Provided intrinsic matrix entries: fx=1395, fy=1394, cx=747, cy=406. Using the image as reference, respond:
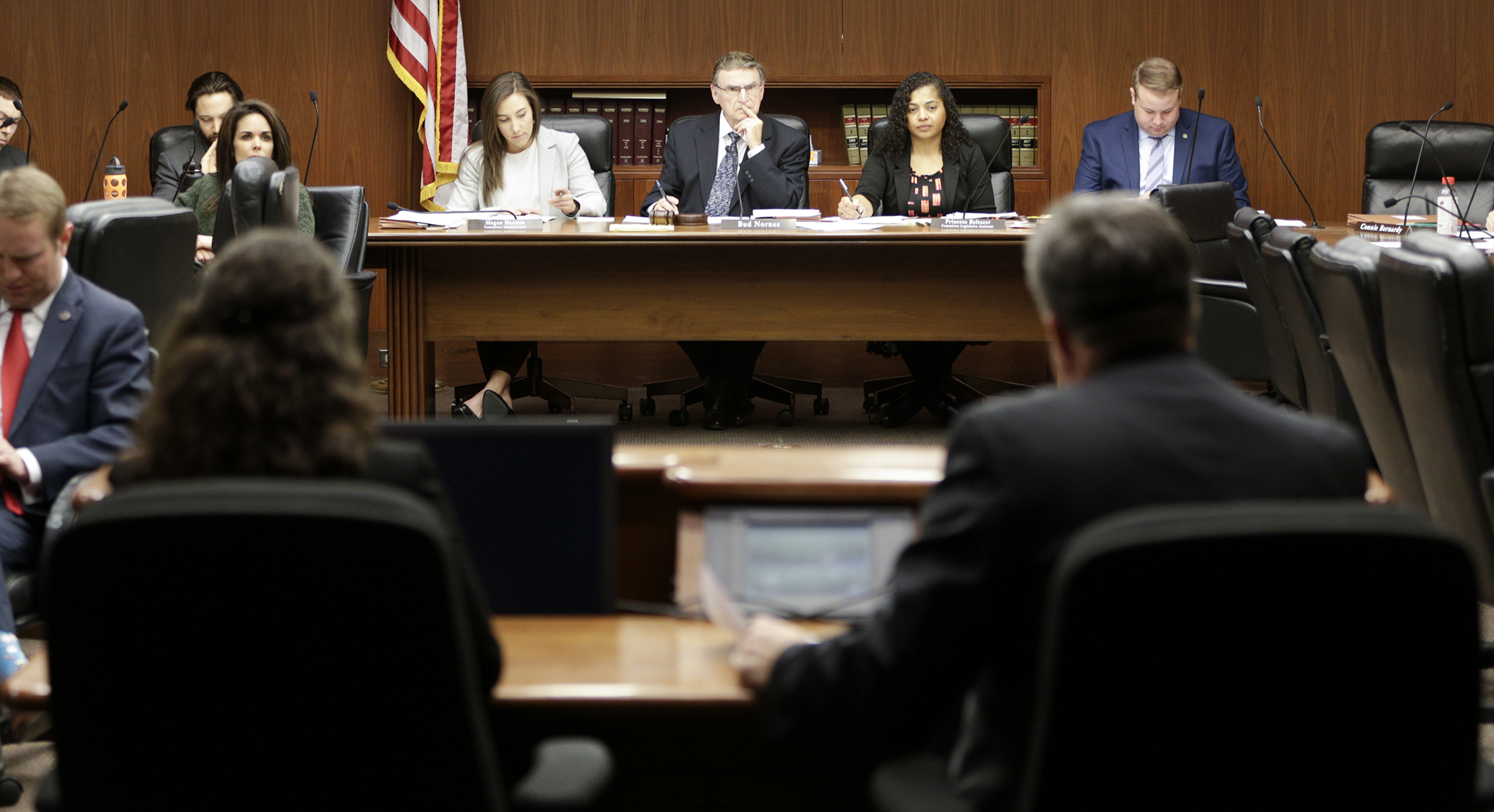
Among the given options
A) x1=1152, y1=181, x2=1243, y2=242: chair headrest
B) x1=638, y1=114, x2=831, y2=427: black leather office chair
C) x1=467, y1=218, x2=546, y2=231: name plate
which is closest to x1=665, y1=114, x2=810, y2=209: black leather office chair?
x1=638, y1=114, x2=831, y2=427: black leather office chair

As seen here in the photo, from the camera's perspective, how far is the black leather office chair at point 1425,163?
5305 mm

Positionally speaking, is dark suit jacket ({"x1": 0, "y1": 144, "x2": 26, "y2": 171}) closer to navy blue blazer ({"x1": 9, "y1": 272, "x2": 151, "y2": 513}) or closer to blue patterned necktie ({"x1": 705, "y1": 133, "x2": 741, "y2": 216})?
blue patterned necktie ({"x1": 705, "y1": 133, "x2": 741, "y2": 216})

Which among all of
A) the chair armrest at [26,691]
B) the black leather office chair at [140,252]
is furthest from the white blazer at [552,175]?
the chair armrest at [26,691]

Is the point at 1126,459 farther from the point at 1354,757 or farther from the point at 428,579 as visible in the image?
the point at 428,579

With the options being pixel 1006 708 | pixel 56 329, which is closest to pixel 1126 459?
pixel 1006 708

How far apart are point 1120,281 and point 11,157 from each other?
18.6ft

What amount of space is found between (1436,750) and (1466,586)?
13 cm

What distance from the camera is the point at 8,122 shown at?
5785 mm

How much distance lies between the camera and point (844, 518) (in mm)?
1645

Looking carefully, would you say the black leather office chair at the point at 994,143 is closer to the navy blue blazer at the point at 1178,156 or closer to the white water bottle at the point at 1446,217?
the navy blue blazer at the point at 1178,156

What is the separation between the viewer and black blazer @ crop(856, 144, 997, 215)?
5191 mm

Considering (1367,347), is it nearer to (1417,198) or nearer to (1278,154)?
(1417,198)

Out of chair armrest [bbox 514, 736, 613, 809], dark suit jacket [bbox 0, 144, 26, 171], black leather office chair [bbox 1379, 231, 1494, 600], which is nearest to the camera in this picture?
chair armrest [bbox 514, 736, 613, 809]

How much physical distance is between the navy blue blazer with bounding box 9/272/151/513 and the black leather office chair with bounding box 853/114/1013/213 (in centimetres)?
332
